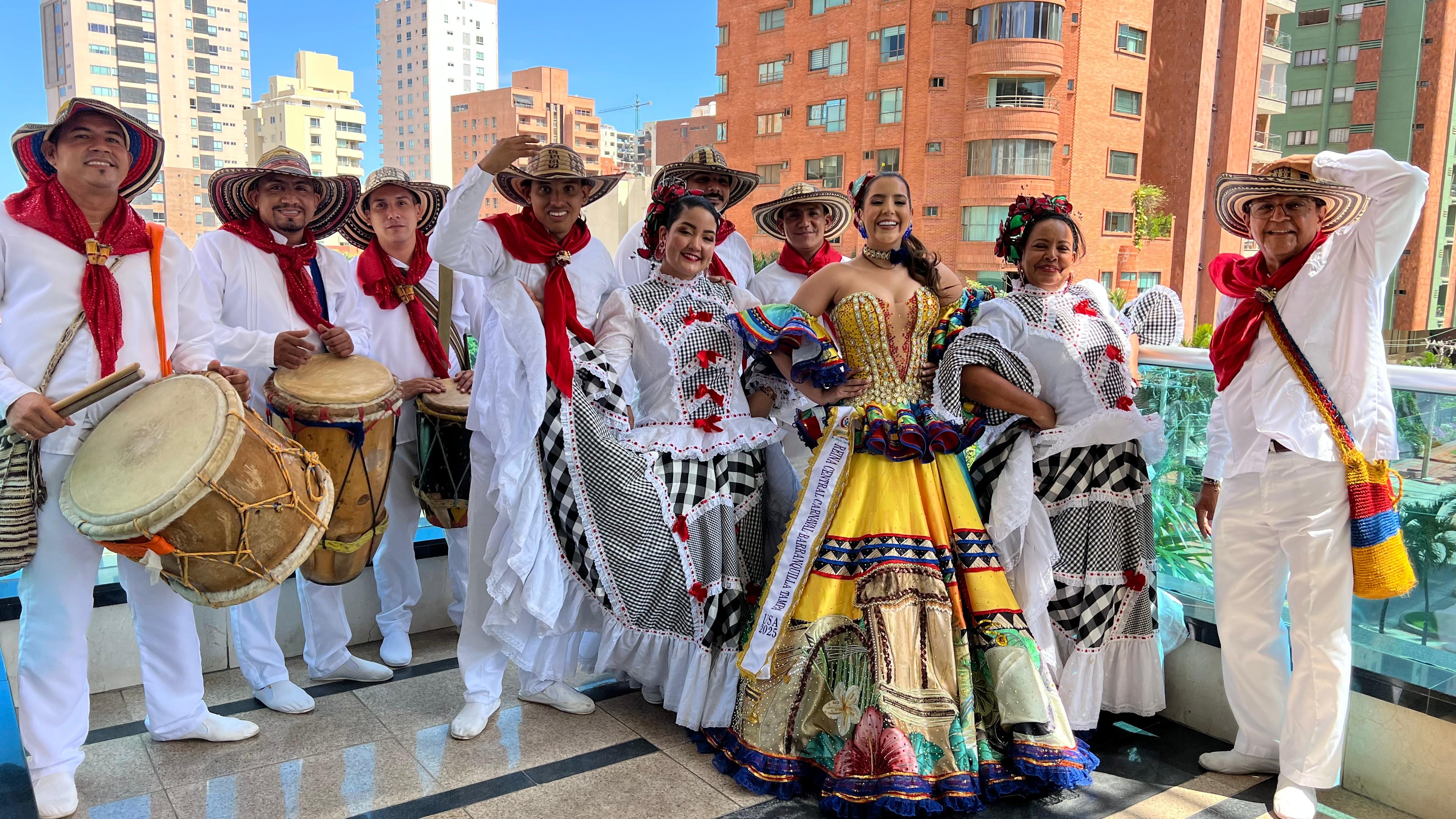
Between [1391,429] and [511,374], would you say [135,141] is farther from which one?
[1391,429]

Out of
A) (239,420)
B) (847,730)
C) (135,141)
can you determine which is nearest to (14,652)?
(239,420)

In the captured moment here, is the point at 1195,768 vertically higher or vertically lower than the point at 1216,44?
A: lower

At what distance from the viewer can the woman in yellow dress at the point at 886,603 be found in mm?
2654

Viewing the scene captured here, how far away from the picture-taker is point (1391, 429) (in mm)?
2607

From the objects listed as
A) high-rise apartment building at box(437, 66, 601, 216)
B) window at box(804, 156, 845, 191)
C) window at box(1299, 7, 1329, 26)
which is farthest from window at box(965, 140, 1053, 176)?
high-rise apartment building at box(437, 66, 601, 216)

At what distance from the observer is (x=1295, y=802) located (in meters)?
2.63

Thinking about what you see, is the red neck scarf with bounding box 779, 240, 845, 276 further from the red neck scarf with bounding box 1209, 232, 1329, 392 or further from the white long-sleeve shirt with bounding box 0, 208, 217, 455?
the white long-sleeve shirt with bounding box 0, 208, 217, 455

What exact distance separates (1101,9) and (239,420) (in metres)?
34.0

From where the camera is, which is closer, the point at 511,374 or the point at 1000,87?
the point at 511,374

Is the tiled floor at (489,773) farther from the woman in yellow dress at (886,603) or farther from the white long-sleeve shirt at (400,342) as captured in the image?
the white long-sleeve shirt at (400,342)

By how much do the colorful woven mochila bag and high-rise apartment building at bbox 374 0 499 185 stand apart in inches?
2307

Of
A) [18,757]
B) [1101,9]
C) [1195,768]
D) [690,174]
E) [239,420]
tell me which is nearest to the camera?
[18,757]

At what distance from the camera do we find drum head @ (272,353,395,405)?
10.2 ft

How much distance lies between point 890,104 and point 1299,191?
106 feet
